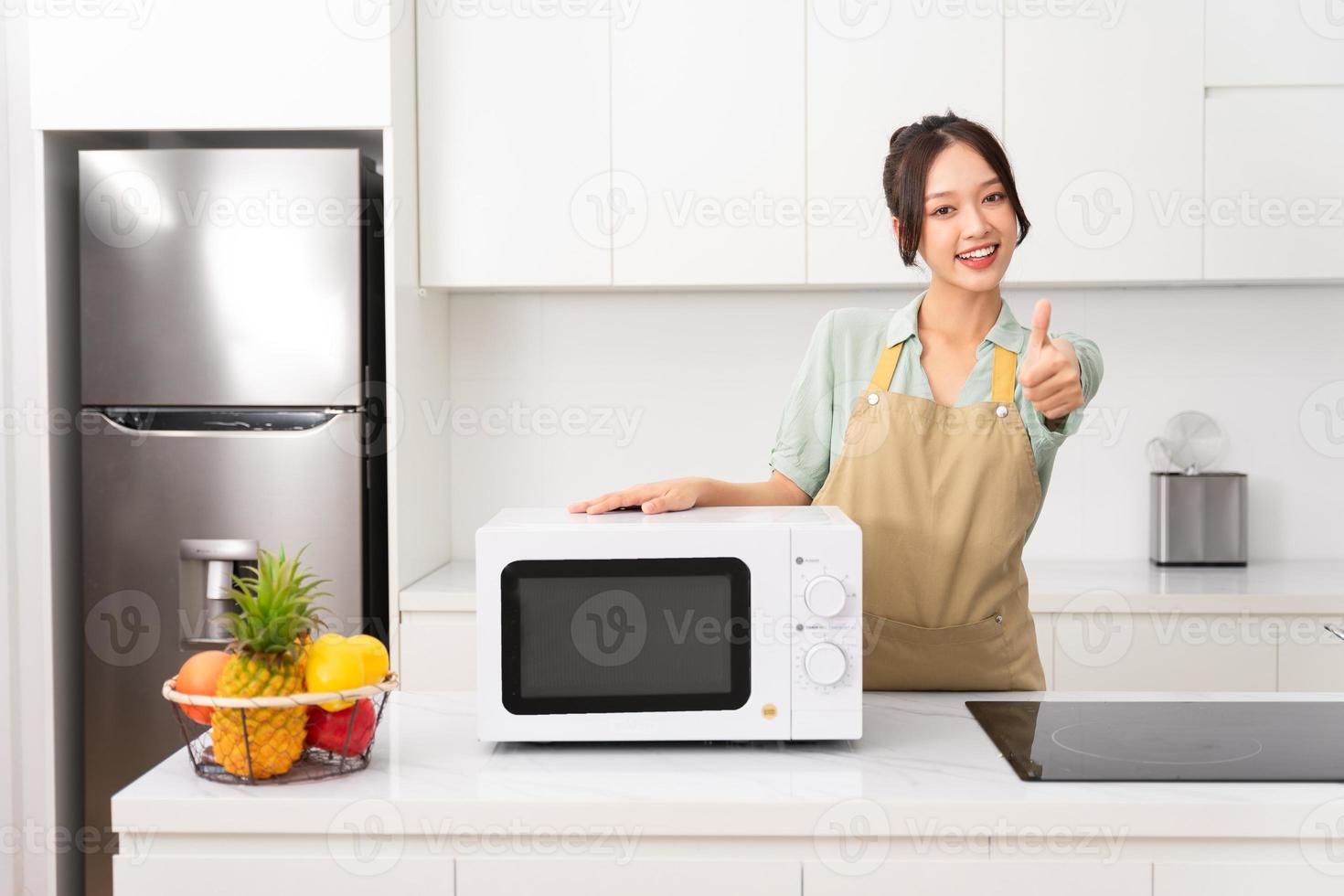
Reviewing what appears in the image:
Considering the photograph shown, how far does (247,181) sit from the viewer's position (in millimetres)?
2238

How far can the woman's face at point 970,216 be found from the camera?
1.43m

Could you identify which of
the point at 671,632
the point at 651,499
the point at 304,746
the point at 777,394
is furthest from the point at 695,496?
the point at 777,394

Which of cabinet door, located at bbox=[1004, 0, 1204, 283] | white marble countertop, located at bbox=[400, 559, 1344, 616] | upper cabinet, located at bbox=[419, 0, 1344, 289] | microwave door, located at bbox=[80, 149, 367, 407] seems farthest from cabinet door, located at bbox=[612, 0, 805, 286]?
white marble countertop, located at bbox=[400, 559, 1344, 616]

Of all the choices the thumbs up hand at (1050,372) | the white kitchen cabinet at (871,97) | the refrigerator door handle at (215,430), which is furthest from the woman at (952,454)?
the refrigerator door handle at (215,430)

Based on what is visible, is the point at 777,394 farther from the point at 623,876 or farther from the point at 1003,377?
the point at 623,876

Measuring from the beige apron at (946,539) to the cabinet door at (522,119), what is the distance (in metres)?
1.14

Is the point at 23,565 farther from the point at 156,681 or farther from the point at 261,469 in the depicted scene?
the point at 261,469

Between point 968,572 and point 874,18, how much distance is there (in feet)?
4.54

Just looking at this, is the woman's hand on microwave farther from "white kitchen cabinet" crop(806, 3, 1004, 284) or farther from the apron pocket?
"white kitchen cabinet" crop(806, 3, 1004, 284)

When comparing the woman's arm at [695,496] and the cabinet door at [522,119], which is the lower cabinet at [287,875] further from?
the cabinet door at [522,119]

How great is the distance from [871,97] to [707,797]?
70.1 inches

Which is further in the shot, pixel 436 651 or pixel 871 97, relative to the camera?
pixel 871 97

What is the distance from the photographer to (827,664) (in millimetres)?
1104

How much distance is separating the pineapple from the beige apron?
705mm
